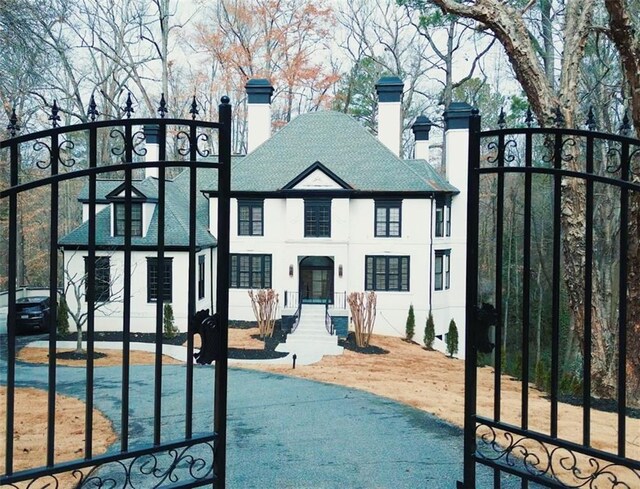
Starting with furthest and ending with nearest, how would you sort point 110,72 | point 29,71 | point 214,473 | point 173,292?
point 110,72, point 173,292, point 29,71, point 214,473

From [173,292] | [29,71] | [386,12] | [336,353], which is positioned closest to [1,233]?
[173,292]

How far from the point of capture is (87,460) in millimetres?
3291

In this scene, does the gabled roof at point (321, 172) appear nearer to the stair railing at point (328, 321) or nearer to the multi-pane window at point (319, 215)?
the multi-pane window at point (319, 215)

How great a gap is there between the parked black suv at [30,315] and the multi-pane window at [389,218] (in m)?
11.1

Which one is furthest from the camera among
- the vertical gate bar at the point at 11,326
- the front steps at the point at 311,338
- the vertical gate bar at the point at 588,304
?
the front steps at the point at 311,338

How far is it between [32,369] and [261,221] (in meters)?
8.80

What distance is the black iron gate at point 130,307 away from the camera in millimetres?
3260

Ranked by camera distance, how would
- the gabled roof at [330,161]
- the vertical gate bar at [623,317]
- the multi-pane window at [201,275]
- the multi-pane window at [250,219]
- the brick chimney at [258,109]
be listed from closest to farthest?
the vertical gate bar at [623,317]
the multi-pane window at [201,275]
the gabled roof at [330,161]
the multi-pane window at [250,219]
the brick chimney at [258,109]

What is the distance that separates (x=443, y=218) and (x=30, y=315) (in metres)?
14.1

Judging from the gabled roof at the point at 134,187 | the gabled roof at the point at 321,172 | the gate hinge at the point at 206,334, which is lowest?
the gate hinge at the point at 206,334

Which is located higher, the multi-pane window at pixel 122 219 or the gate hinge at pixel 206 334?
the multi-pane window at pixel 122 219

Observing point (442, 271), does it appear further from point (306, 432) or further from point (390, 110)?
point (306, 432)

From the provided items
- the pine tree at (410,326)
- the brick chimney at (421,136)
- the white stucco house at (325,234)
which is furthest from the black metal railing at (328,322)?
the brick chimney at (421,136)

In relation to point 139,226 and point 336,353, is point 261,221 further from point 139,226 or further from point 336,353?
point 336,353
